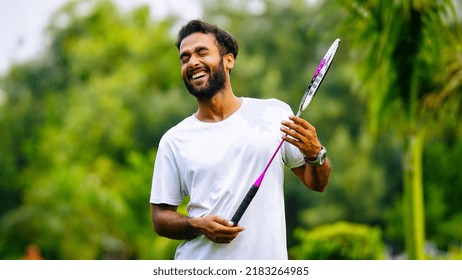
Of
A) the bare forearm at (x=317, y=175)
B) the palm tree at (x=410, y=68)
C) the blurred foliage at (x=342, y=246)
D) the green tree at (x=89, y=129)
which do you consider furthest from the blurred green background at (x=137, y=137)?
the bare forearm at (x=317, y=175)

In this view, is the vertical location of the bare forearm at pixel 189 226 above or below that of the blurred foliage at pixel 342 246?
below

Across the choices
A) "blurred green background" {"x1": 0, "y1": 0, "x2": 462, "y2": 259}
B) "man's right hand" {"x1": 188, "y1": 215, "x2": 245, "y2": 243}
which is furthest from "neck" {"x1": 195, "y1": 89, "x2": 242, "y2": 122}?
"blurred green background" {"x1": 0, "y1": 0, "x2": 462, "y2": 259}

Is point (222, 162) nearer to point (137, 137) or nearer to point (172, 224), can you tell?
point (172, 224)

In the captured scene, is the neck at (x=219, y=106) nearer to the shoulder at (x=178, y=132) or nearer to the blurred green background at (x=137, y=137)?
the shoulder at (x=178, y=132)

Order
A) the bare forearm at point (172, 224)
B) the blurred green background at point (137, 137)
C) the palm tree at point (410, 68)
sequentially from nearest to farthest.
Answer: the bare forearm at point (172, 224) → the palm tree at point (410, 68) → the blurred green background at point (137, 137)

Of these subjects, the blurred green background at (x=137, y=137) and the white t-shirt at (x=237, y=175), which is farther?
the blurred green background at (x=137, y=137)

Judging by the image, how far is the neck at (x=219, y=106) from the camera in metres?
2.57

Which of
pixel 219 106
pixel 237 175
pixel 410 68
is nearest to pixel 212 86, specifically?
pixel 219 106

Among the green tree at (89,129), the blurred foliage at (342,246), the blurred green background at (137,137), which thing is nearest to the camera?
the blurred foliage at (342,246)

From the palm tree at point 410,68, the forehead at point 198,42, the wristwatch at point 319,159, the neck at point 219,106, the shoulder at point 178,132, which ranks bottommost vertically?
the wristwatch at point 319,159

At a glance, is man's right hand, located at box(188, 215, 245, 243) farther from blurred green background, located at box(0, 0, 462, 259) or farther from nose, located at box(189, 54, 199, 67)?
blurred green background, located at box(0, 0, 462, 259)

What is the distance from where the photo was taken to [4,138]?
76.6 feet
